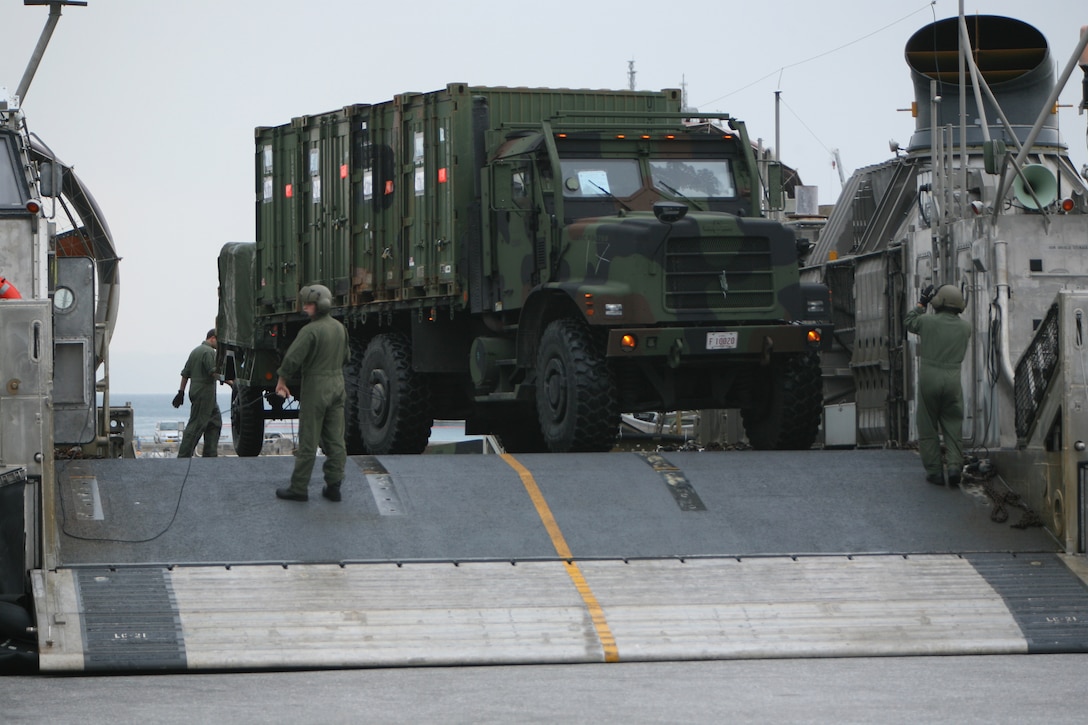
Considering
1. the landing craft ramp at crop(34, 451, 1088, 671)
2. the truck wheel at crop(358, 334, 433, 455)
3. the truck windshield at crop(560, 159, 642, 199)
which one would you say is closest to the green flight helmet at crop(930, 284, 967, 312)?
the landing craft ramp at crop(34, 451, 1088, 671)

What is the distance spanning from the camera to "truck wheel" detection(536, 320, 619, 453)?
50.8ft

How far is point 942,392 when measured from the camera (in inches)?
563

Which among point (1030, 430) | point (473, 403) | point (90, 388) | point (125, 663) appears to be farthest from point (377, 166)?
point (125, 663)

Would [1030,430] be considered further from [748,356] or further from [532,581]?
[532,581]

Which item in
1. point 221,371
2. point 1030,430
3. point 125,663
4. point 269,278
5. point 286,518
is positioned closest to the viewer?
point 125,663

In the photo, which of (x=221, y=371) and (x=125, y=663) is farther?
(x=221, y=371)

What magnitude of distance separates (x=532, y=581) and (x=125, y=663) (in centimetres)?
267

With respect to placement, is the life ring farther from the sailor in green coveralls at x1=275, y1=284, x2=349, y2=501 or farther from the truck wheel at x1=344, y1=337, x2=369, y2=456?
the truck wheel at x1=344, y1=337, x2=369, y2=456

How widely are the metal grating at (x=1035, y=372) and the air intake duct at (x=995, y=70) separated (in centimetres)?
986

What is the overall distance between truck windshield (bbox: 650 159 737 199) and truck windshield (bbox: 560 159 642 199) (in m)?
Answer: 0.24

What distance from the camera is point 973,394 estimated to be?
1552cm

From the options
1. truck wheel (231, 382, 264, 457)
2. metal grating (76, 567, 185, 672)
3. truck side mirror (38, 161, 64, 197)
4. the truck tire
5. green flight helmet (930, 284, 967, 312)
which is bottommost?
metal grating (76, 567, 185, 672)

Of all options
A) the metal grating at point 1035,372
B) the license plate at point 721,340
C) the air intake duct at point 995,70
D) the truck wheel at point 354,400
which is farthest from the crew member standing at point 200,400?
the metal grating at point 1035,372

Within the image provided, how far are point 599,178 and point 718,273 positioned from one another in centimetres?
149
